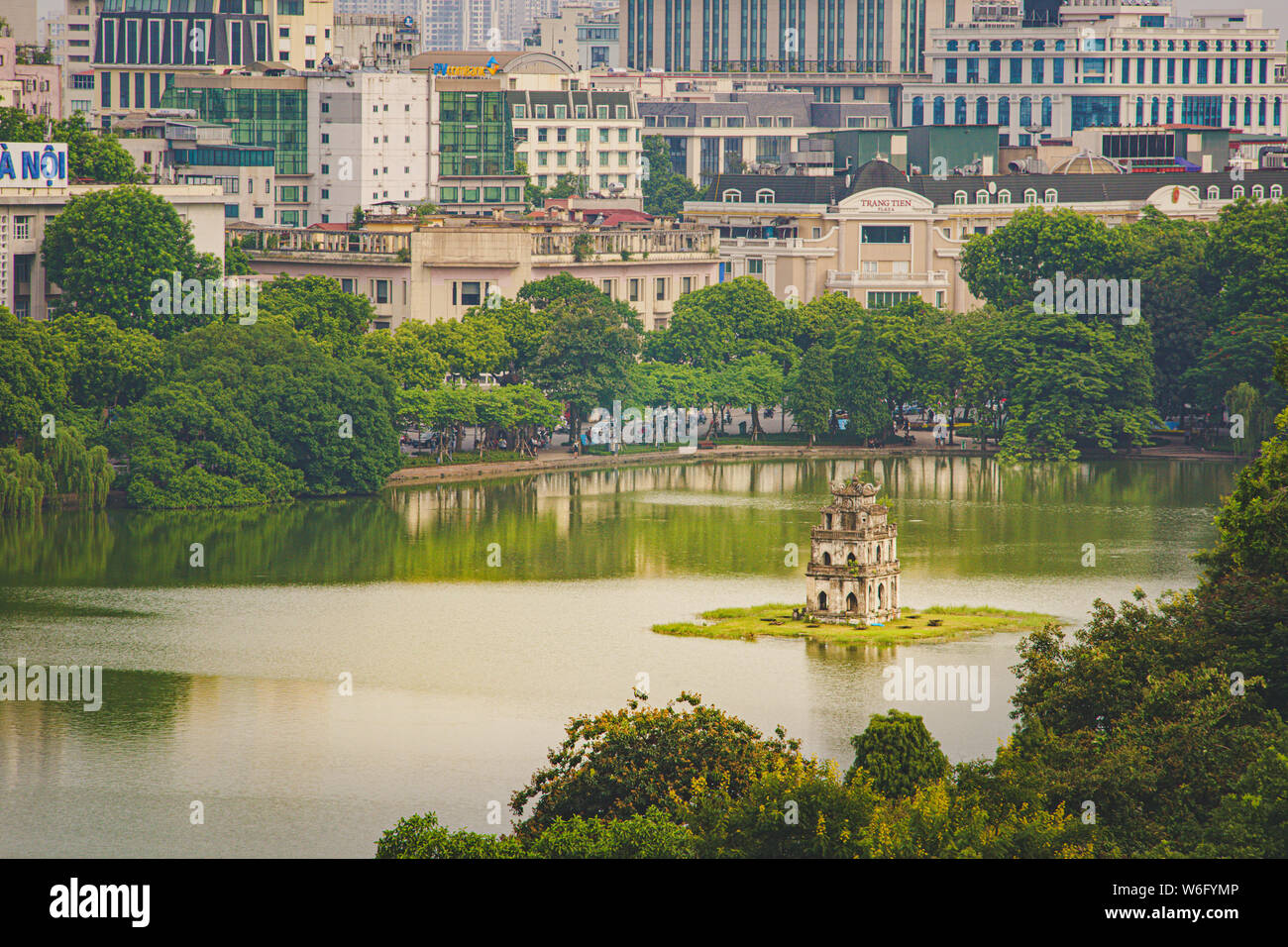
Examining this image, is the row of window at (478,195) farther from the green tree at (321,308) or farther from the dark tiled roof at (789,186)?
the green tree at (321,308)

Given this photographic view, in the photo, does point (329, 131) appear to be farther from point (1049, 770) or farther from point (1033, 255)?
point (1049, 770)

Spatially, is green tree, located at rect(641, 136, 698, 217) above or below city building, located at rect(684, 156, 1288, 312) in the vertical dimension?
above

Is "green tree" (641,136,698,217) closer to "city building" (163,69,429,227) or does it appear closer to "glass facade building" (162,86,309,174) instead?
"city building" (163,69,429,227)

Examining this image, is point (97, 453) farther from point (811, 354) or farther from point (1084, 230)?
point (1084, 230)

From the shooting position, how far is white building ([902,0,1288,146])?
618 ft

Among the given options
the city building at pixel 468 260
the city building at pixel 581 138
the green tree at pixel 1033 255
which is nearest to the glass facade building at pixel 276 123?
the city building at pixel 581 138

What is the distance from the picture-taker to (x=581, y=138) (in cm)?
16712

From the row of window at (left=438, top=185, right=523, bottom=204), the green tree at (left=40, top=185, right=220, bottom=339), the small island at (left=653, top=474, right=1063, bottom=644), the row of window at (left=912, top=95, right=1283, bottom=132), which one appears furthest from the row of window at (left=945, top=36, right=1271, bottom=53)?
the small island at (left=653, top=474, right=1063, bottom=644)

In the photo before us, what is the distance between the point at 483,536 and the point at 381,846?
44.4m

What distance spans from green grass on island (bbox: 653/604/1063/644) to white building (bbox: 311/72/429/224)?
77.9 m

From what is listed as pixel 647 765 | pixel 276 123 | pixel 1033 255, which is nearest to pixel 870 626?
pixel 647 765

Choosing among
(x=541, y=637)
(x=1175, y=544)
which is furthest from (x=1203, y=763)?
(x=1175, y=544)

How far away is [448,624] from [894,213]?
2454 inches

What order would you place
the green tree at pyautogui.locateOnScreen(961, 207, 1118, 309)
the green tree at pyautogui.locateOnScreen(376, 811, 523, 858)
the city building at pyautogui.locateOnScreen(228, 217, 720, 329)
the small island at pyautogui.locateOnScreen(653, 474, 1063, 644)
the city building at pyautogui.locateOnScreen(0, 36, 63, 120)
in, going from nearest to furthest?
1. the green tree at pyautogui.locateOnScreen(376, 811, 523, 858)
2. the small island at pyautogui.locateOnScreen(653, 474, 1063, 644)
3. the city building at pyautogui.locateOnScreen(228, 217, 720, 329)
4. the green tree at pyautogui.locateOnScreen(961, 207, 1118, 309)
5. the city building at pyautogui.locateOnScreen(0, 36, 63, 120)
